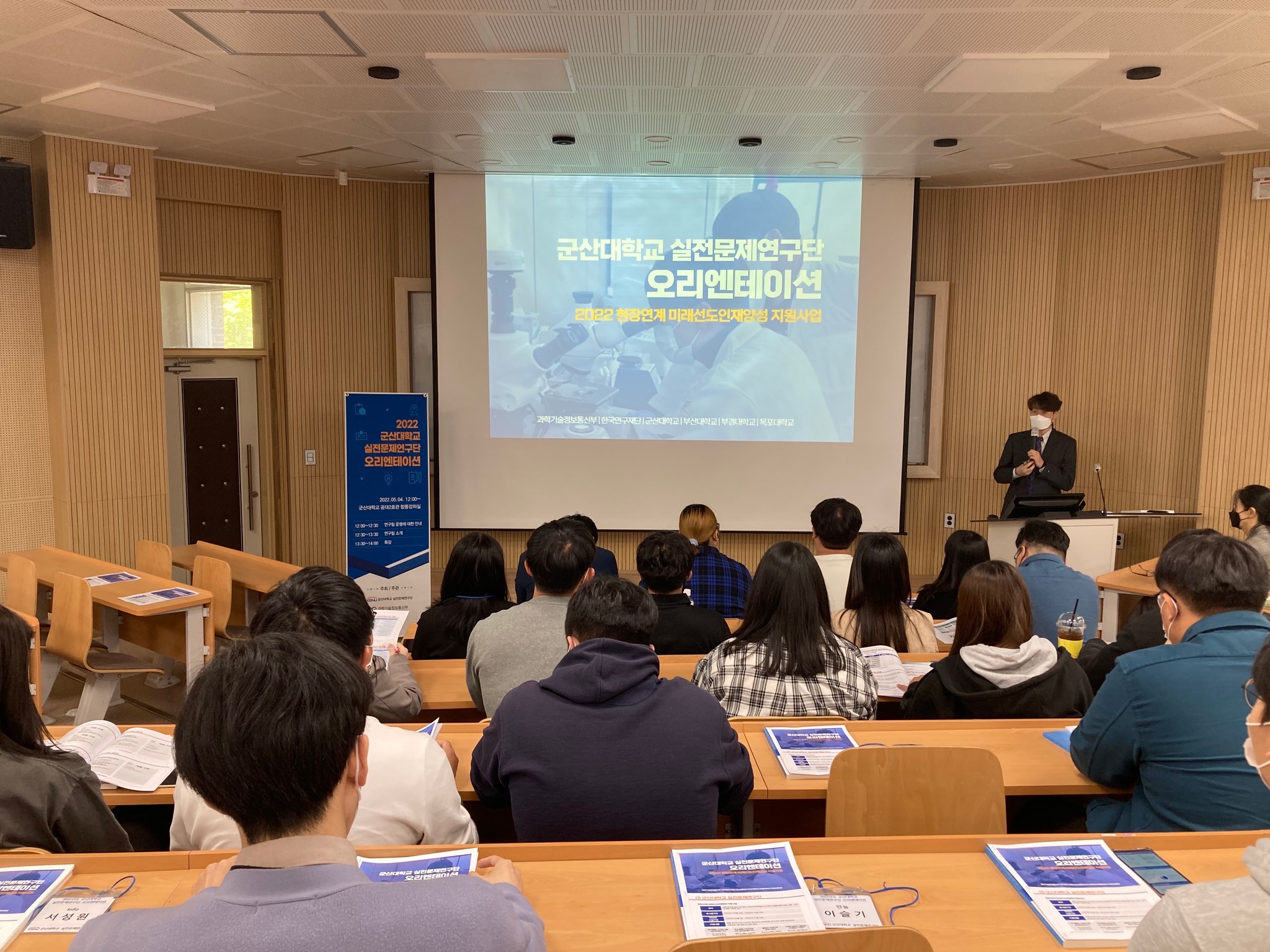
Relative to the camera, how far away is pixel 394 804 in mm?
1993

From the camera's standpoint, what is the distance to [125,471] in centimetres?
658

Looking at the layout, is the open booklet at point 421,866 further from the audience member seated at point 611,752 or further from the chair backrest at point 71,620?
the chair backrest at point 71,620

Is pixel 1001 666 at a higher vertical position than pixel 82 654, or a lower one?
higher

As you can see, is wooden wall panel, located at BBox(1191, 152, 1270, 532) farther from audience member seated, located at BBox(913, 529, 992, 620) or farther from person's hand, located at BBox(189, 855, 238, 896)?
person's hand, located at BBox(189, 855, 238, 896)

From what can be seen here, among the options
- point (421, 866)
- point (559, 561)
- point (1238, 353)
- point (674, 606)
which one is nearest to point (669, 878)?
point (421, 866)

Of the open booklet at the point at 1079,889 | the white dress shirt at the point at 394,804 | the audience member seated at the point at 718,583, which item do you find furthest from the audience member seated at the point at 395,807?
the audience member seated at the point at 718,583

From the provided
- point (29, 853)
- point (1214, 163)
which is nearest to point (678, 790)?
point (29, 853)

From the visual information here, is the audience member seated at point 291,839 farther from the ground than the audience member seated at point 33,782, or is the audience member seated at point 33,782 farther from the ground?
the audience member seated at point 291,839

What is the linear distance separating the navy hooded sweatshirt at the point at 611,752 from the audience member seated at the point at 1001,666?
1139 mm

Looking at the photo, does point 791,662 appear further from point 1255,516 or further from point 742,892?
point 1255,516

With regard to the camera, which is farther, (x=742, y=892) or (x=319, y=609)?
(x=319, y=609)

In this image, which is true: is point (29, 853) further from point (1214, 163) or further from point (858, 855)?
point (1214, 163)

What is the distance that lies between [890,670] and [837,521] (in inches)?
51.4

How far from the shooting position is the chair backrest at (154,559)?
5.51 meters
